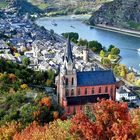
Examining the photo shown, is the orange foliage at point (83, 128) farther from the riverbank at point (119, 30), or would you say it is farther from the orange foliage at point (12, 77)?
the riverbank at point (119, 30)

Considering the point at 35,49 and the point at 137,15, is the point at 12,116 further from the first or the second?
the point at 137,15

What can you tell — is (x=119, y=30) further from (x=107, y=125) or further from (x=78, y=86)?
(x=107, y=125)

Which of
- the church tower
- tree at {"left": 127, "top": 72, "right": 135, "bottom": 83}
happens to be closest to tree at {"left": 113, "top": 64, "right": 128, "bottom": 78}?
tree at {"left": 127, "top": 72, "right": 135, "bottom": 83}

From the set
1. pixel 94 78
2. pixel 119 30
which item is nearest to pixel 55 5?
pixel 119 30

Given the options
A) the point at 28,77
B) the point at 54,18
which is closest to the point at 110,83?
the point at 28,77

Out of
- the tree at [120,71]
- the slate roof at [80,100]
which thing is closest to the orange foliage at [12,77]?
the slate roof at [80,100]

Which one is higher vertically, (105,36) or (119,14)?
(119,14)

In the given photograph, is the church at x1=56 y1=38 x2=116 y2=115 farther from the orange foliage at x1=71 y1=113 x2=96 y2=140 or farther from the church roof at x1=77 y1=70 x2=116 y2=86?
the orange foliage at x1=71 y1=113 x2=96 y2=140
